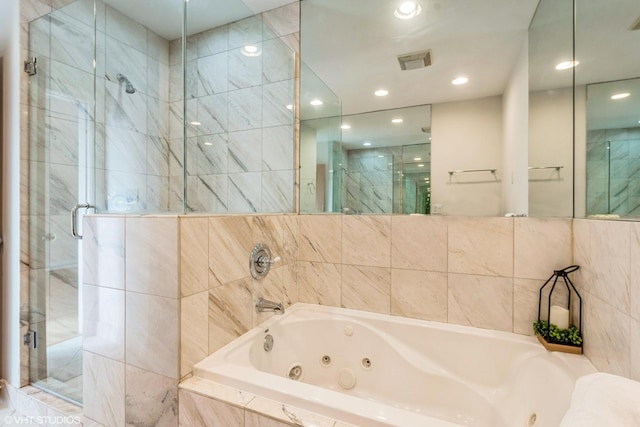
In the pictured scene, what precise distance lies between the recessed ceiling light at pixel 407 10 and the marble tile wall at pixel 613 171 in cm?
119

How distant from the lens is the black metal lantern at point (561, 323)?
130 cm

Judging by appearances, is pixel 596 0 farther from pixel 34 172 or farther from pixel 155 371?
pixel 34 172

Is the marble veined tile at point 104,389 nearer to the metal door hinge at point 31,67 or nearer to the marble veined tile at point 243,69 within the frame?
the metal door hinge at point 31,67

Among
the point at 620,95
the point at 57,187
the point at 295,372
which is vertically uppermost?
the point at 620,95

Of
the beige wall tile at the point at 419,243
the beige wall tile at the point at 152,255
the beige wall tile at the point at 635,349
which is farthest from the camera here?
→ the beige wall tile at the point at 419,243

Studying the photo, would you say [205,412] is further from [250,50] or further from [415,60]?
[250,50]

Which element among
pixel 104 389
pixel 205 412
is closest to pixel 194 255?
pixel 205 412

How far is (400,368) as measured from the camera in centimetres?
156

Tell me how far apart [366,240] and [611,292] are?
3.65 feet

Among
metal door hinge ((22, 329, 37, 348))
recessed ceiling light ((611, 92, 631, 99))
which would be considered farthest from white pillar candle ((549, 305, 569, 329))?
metal door hinge ((22, 329, 37, 348))

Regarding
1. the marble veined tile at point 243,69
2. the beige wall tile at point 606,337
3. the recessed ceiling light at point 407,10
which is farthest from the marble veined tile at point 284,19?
the beige wall tile at point 606,337

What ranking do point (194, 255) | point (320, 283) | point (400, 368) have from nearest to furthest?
point (194, 255) < point (400, 368) < point (320, 283)

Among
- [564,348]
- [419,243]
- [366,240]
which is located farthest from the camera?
[366,240]

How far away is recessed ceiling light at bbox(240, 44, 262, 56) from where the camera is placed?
2152 mm
